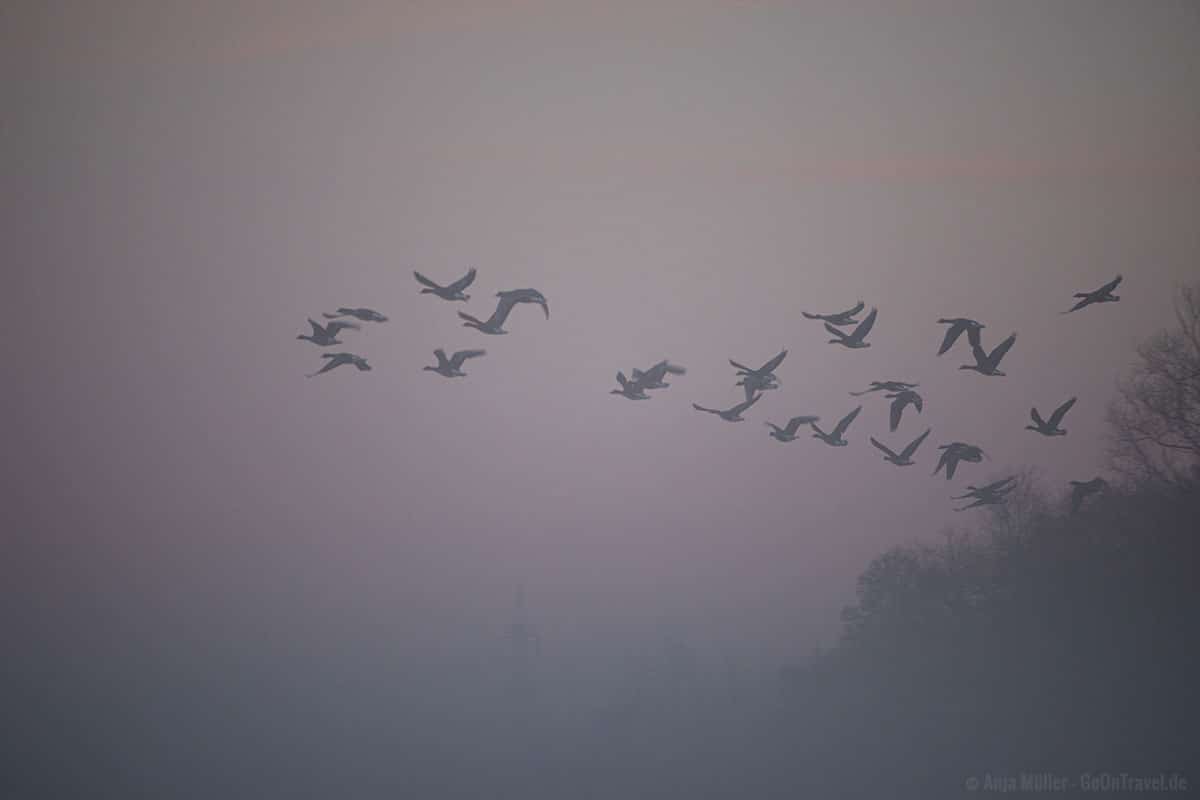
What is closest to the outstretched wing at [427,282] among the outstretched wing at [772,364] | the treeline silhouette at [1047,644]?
the outstretched wing at [772,364]

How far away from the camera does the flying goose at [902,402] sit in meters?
24.2

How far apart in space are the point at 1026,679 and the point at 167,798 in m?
63.6

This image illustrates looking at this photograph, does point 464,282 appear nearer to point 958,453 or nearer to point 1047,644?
point 958,453

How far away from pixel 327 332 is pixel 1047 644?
3259 cm

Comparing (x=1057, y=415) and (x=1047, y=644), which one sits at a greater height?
(x=1057, y=415)

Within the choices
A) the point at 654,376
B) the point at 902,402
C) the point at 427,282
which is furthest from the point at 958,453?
the point at 427,282

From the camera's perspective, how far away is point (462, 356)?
25312mm

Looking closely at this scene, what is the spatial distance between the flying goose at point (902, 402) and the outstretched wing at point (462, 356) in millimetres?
12714

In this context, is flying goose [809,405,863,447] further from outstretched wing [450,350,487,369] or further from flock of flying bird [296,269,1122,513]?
outstretched wing [450,350,487,369]

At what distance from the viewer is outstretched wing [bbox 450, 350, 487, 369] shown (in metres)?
24.7

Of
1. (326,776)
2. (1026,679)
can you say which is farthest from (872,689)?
(326,776)

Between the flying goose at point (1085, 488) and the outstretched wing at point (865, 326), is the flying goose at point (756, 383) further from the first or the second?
the flying goose at point (1085, 488)

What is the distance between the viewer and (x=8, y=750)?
66.0 m

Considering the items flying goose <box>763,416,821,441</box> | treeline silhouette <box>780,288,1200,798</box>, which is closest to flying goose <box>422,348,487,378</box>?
flying goose <box>763,416,821,441</box>
